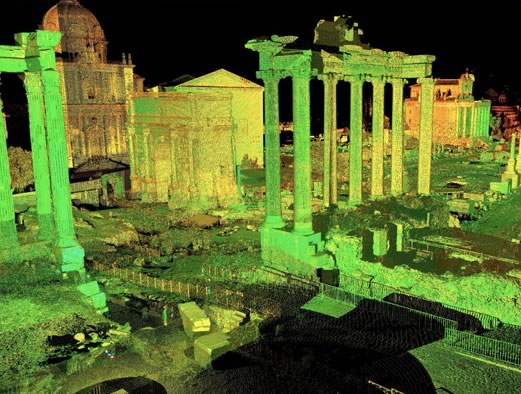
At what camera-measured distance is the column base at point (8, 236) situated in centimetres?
1749

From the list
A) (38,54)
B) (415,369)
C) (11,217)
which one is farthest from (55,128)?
(415,369)

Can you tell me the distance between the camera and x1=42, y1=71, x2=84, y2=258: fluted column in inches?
612

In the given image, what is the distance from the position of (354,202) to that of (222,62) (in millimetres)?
52506

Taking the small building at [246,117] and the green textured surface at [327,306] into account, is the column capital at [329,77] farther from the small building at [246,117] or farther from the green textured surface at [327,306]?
the small building at [246,117]

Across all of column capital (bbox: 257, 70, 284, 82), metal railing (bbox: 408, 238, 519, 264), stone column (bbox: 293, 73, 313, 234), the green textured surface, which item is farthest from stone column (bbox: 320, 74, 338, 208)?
the green textured surface

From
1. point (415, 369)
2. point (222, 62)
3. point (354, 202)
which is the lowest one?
point (415, 369)

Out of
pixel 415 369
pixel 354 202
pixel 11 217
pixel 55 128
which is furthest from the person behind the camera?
pixel 354 202

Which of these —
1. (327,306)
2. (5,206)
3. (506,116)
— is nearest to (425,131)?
(327,306)

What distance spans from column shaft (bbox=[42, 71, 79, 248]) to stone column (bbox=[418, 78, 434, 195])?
13.5m

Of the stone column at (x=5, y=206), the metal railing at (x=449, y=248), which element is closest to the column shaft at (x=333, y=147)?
the metal railing at (x=449, y=248)

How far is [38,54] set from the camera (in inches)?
629

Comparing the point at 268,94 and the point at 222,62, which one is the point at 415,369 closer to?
the point at 268,94

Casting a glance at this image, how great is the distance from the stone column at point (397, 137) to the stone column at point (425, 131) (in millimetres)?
787

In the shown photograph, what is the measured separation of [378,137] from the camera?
896 inches
